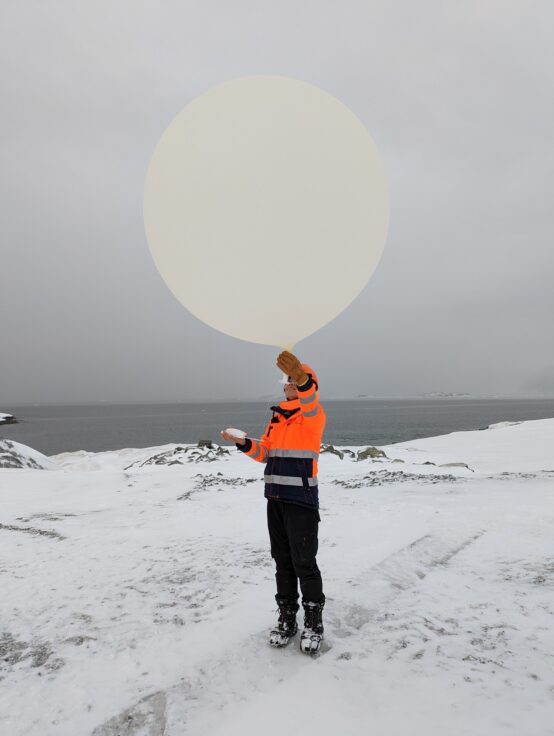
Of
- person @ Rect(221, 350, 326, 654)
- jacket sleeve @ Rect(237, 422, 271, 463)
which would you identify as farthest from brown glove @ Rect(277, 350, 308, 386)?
jacket sleeve @ Rect(237, 422, 271, 463)

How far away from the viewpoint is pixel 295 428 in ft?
10.3

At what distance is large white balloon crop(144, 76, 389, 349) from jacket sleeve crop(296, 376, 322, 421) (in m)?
0.50

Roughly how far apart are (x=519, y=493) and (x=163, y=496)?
6.53m

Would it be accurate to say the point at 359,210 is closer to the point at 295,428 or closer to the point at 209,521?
the point at 295,428

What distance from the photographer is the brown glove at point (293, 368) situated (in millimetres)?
2906

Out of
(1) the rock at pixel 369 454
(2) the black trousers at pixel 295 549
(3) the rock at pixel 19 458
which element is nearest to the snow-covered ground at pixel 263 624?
(2) the black trousers at pixel 295 549

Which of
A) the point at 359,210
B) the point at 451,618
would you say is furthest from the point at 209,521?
the point at 359,210

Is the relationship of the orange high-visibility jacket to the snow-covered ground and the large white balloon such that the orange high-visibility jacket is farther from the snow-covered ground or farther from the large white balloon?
the snow-covered ground

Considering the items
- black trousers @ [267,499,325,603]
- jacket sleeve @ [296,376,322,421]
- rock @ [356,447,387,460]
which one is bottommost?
rock @ [356,447,387,460]

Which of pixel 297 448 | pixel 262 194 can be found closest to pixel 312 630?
pixel 297 448

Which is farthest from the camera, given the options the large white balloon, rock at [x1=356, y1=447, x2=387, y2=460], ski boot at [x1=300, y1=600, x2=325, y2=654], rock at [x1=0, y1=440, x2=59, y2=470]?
rock at [x1=356, y1=447, x2=387, y2=460]

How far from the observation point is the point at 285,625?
3.07 m

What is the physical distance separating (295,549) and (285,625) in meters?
0.54

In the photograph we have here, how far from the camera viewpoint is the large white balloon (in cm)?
318
